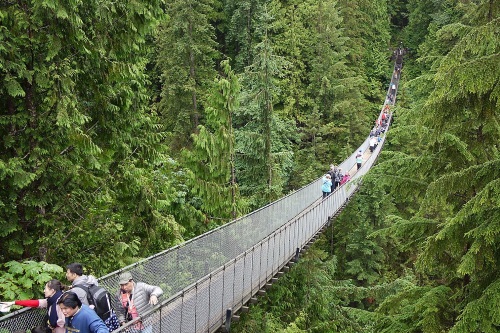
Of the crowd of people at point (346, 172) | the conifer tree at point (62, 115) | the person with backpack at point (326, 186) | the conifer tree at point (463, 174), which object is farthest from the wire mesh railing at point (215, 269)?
the crowd of people at point (346, 172)

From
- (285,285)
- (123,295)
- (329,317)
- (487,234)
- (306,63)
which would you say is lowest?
(329,317)

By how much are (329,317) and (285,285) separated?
1.83m

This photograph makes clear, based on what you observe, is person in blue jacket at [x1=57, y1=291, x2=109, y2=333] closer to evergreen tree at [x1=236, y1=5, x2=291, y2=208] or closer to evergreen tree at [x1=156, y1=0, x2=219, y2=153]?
evergreen tree at [x1=236, y1=5, x2=291, y2=208]

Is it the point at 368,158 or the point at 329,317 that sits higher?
the point at 368,158

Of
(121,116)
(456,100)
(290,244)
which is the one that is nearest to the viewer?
(456,100)

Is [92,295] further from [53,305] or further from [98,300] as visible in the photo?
[53,305]

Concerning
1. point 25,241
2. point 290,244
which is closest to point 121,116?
point 25,241

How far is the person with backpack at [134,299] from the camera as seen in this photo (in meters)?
4.11

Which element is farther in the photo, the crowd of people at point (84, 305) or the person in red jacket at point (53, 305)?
the person in red jacket at point (53, 305)

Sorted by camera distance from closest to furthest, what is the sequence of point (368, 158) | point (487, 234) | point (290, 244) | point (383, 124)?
point (487, 234)
point (290, 244)
point (368, 158)
point (383, 124)

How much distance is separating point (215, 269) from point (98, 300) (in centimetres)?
297

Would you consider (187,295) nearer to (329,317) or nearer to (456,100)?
(456,100)

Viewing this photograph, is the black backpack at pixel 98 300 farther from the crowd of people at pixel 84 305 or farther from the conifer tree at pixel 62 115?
the conifer tree at pixel 62 115

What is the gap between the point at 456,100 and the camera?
4.80m
